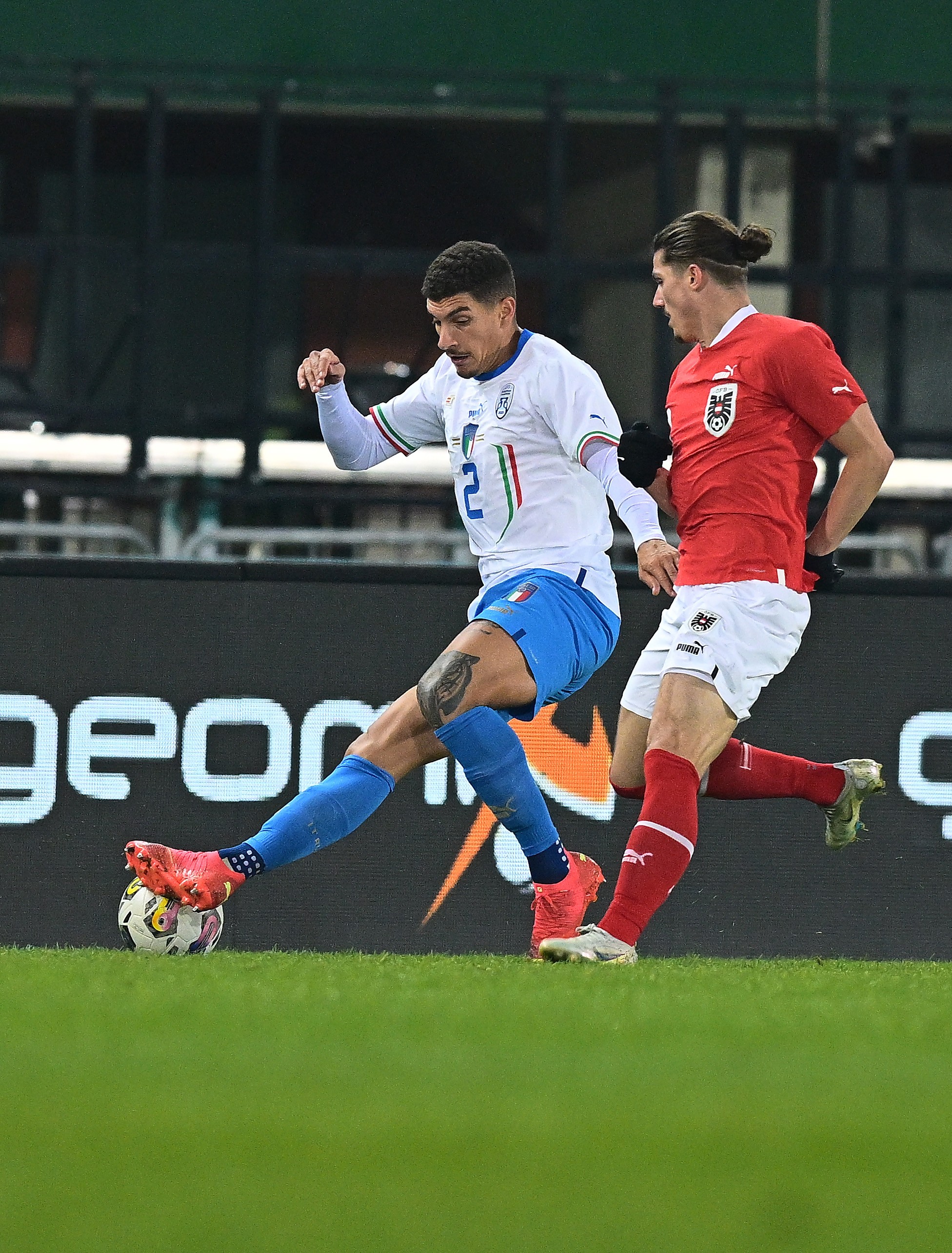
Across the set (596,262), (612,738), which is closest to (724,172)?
(596,262)

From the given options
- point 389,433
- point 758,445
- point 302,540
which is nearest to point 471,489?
point 389,433

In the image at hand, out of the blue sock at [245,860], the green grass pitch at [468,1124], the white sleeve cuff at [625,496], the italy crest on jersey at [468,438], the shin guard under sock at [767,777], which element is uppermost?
the italy crest on jersey at [468,438]

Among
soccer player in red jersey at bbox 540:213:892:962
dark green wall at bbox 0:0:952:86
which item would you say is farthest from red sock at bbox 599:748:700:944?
dark green wall at bbox 0:0:952:86

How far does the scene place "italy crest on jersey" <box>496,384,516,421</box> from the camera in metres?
5.13

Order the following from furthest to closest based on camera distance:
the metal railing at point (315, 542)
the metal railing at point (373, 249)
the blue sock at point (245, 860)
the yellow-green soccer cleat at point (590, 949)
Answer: the metal railing at point (373, 249) → the metal railing at point (315, 542) → the blue sock at point (245, 860) → the yellow-green soccer cleat at point (590, 949)

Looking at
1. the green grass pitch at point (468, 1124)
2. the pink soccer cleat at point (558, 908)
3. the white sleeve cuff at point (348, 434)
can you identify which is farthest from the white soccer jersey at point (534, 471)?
the green grass pitch at point (468, 1124)

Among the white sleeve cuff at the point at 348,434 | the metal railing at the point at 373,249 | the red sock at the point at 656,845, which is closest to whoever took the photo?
the red sock at the point at 656,845

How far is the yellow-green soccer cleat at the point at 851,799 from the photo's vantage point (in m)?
5.21

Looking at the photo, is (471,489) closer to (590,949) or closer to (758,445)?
(758,445)

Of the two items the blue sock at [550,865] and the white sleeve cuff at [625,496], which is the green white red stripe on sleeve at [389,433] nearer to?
the white sleeve cuff at [625,496]

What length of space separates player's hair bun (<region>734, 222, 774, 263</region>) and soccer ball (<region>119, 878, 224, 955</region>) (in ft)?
7.46

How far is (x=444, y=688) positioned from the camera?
186 inches

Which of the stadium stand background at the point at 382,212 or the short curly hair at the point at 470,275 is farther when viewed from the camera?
the stadium stand background at the point at 382,212

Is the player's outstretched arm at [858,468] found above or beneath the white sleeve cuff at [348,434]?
beneath
